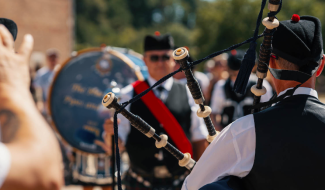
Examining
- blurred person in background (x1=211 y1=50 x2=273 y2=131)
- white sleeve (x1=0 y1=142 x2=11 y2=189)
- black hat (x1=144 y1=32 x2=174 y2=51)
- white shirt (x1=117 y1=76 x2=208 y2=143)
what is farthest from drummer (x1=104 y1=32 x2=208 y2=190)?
white sleeve (x1=0 y1=142 x2=11 y2=189)

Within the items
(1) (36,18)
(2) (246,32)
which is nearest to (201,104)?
(1) (36,18)

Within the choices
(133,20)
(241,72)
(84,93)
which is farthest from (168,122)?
(133,20)

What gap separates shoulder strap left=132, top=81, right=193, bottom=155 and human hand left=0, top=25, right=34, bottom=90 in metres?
1.51

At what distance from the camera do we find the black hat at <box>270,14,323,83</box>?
132 centimetres

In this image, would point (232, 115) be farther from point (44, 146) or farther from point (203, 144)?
point (44, 146)

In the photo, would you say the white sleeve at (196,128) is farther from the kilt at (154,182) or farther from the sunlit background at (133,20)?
the sunlit background at (133,20)

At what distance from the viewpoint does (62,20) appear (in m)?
14.8

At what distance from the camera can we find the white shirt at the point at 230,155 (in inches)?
50.2

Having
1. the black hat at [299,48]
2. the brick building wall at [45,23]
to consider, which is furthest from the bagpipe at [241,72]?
the brick building wall at [45,23]

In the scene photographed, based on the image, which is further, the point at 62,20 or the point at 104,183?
the point at 62,20

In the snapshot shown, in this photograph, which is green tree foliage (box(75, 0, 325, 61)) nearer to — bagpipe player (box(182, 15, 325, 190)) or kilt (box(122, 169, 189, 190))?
kilt (box(122, 169, 189, 190))

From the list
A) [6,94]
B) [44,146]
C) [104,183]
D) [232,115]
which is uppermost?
[6,94]

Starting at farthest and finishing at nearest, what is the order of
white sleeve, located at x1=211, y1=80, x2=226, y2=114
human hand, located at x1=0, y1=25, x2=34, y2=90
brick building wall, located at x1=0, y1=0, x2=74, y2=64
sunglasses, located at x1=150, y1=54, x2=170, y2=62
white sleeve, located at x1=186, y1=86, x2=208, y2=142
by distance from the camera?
1. brick building wall, located at x1=0, y1=0, x2=74, y2=64
2. white sleeve, located at x1=211, y1=80, x2=226, y2=114
3. sunglasses, located at x1=150, y1=54, x2=170, y2=62
4. white sleeve, located at x1=186, y1=86, x2=208, y2=142
5. human hand, located at x1=0, y1=25, x2=34, y2=90

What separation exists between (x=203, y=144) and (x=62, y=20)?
13.4 m
